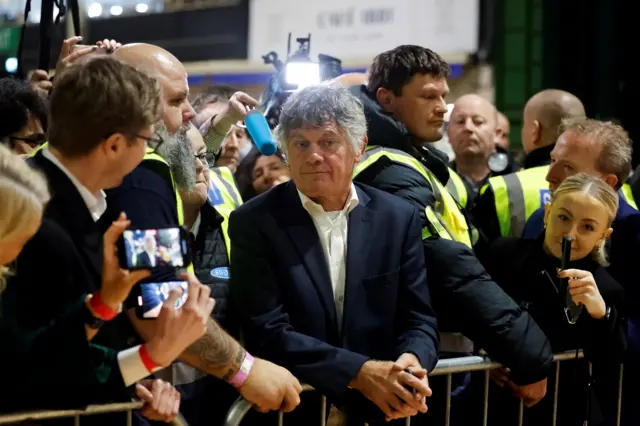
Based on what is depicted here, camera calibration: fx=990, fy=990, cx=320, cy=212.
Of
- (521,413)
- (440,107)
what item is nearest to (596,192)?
(440,107)

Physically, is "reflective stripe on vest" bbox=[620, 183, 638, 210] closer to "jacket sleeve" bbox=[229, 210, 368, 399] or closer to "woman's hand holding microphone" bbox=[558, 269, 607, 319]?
"woman's hand holding microphone" bbox=[558, 269, 607, 319]

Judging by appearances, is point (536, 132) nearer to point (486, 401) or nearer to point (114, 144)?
point (486, 401)

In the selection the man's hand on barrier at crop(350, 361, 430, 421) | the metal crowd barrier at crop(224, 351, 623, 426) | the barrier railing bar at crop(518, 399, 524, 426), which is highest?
the man's hand on barrier at crop(350, 361, 430, 421)

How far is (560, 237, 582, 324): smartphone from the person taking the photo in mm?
3186

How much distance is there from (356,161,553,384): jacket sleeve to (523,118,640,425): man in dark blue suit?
20.0 inches

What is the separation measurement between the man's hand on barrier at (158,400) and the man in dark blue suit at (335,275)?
0.39 meters

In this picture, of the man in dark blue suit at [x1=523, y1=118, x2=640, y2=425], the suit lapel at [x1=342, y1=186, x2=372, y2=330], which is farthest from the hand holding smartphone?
the man in dark blue suit at [x1=523, y1=118, x2=640, y2=425]

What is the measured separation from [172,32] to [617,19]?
6.54 m

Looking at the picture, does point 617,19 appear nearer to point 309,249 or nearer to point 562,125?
point 562,125

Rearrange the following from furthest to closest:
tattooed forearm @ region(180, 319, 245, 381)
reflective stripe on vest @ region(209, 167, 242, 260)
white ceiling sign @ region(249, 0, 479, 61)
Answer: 1. white ceiling sign @ region(249, 0, 479, 61)
2. reflective stripe on vest @ region(209, 167, 242, 260)
3. tattooed forearm @ region(180, 319, 245, 381)

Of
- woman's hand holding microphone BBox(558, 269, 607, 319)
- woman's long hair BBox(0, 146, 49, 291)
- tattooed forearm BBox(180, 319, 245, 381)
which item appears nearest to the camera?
woman's long hair BBox(0, 146, 49, 291)

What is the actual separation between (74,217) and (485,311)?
54.7 inches

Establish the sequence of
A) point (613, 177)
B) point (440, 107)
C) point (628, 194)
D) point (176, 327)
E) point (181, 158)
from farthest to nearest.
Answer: point (628, 194)
point (613, 177)
point (440, 107)
point (181, 158)
point (176, 327)

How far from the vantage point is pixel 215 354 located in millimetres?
2604
